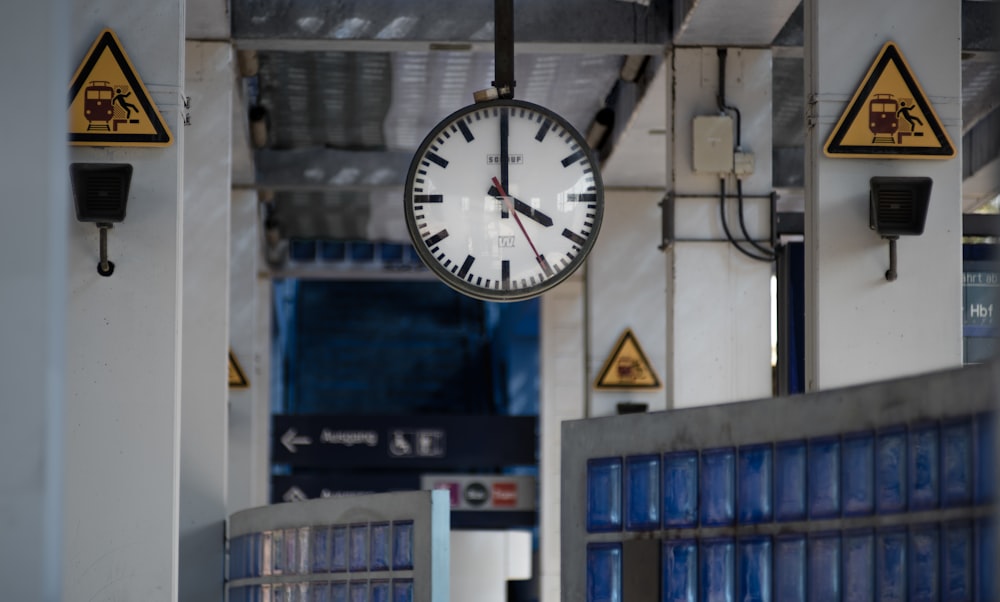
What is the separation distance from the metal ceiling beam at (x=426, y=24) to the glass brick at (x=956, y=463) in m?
7.37

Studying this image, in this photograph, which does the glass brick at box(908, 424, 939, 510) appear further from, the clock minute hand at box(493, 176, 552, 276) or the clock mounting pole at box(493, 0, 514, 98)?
the clock minute hand at box(493, 176, 552, 276)

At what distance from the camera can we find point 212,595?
1036cm

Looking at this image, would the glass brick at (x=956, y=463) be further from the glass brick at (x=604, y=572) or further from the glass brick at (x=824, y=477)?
the glass brick at (x=604, y=572)

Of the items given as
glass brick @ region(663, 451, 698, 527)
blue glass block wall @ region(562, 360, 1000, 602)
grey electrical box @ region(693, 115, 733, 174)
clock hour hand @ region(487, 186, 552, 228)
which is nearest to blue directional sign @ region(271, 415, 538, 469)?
grey electrical box @ region(693, 115, 733, 174)

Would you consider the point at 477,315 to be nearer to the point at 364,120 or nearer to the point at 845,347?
the point at 364,120

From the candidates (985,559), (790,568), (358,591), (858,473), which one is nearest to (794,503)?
(790,568)

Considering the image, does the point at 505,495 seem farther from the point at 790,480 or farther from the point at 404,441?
the point at 790,480

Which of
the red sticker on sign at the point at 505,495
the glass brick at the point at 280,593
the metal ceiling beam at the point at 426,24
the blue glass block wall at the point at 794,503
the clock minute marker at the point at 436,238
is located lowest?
the glass brick at the point at 280,593

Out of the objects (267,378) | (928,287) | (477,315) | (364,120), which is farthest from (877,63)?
(477,315)

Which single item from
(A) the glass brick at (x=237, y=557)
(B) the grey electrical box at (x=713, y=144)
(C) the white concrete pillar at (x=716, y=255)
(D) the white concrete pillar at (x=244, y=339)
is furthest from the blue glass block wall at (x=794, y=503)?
(D) the white concrete pillar at (x=244, y=339)

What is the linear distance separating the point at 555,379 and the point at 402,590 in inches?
439

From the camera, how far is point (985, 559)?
11.9 ft

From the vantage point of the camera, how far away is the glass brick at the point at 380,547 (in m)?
7.72

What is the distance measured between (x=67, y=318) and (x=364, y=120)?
828cm
